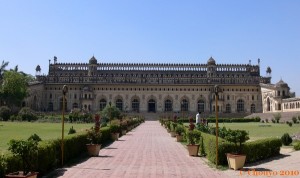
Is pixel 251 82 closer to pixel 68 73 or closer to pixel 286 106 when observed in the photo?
pixel 286 106

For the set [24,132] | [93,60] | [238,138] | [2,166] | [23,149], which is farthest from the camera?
[93,60]

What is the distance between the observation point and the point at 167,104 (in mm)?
61531

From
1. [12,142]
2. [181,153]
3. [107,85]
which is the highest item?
[107,85]

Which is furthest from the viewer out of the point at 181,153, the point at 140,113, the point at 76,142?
the point at 140,113

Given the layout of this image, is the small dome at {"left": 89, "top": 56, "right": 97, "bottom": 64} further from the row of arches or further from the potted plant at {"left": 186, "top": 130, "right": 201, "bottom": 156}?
the potted plant at {"left": 186, "top": 130, "right": 201, "bottom": 156}

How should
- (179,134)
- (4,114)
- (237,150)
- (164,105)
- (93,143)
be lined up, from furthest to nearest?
(164,105)
(4,114)
(179,134)
(93,143)
(237,150)

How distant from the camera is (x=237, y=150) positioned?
919 cm

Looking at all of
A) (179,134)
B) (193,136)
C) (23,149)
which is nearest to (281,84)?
(179,134)

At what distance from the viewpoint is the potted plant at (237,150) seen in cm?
875

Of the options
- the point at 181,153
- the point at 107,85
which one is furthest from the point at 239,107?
the point at 181,153

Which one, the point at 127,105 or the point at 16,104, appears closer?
the point at 16,104

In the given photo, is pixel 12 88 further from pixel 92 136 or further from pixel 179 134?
pixel 92 136

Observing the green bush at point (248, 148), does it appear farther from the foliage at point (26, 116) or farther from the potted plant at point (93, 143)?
the foliage at point (26, 116)

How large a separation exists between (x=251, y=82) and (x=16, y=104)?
35182mm
